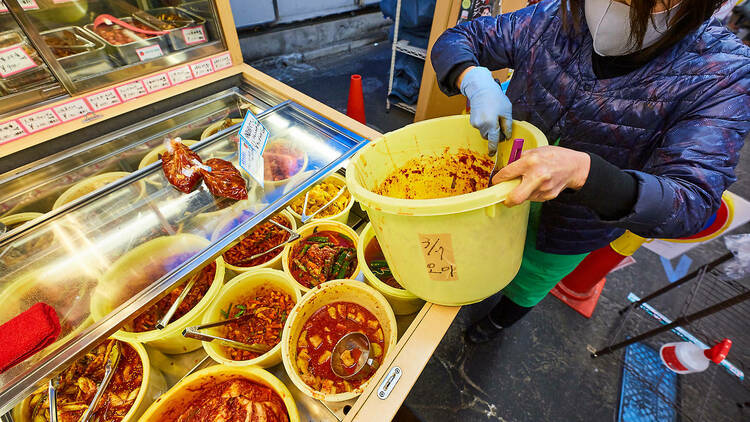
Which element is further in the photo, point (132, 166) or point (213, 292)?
point (132, 166)

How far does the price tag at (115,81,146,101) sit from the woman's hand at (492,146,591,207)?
201cm

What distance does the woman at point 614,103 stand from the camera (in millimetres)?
789

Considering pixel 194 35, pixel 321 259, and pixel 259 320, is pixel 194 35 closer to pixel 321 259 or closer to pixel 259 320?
pixel 321 259

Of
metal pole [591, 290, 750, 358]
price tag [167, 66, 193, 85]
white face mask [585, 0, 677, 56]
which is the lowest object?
metal pole [591, 290, 750, 358]

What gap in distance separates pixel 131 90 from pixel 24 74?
392mm

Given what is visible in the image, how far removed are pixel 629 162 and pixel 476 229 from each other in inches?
29.9

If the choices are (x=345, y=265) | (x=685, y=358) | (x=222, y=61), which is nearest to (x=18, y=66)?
(x=222, y=61)

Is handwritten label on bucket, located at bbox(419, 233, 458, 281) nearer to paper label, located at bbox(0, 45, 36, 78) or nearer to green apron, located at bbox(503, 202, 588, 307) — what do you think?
green apron, located at bbox(503, 202, 588, 307)

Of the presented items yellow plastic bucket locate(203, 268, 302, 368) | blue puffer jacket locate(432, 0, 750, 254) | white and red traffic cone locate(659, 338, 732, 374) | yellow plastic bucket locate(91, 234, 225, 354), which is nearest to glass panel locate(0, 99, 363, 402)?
yellow plastic bucket locate(91, 234, 225, 354)

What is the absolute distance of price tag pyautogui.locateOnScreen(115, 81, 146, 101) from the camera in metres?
1.64

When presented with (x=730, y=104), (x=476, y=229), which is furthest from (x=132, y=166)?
(x=730, y=104)

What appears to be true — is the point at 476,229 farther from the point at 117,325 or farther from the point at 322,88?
the point at 322,88

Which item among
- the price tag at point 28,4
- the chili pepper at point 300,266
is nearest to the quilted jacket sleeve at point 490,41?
the chili pepper at point 300,266

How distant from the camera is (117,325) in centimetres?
95
